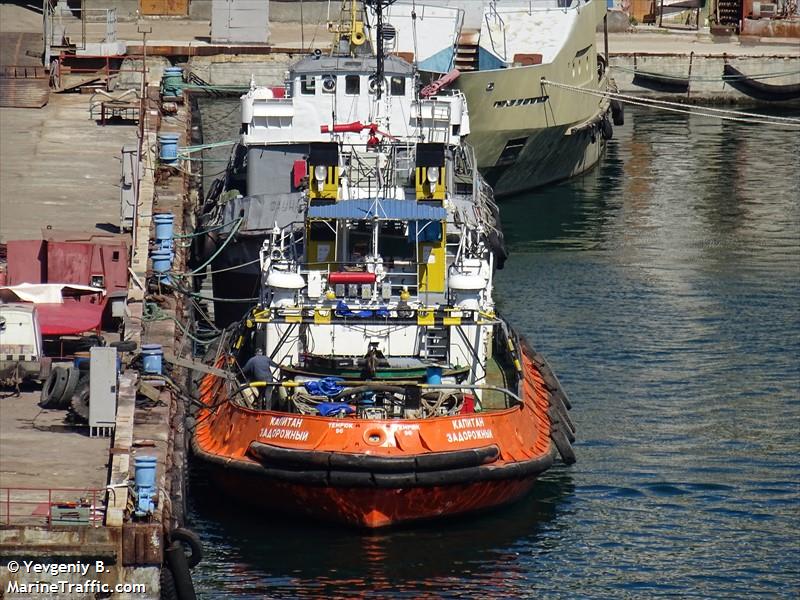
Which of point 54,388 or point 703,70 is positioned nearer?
point 54,388

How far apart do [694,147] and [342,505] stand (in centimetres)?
3486

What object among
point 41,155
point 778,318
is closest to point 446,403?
point 778,318

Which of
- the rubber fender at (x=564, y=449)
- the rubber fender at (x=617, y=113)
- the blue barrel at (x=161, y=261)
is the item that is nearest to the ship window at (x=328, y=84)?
the blue barrel at (x=161, y=261)

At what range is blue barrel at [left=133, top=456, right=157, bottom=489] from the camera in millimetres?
21859

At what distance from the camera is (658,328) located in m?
37.0

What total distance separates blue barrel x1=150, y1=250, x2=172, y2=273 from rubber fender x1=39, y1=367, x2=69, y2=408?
262 inches

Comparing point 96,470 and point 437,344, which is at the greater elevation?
point 437,344

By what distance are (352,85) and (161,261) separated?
9662mm

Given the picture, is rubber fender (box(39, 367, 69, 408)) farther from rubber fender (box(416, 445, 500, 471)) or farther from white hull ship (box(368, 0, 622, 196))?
white hull ship (box(368, 0, 622, 196))

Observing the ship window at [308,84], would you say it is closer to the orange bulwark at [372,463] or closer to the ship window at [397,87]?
the ship window at [397,87]

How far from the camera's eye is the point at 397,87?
133ft

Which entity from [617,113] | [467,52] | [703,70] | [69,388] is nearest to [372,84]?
[467,52]

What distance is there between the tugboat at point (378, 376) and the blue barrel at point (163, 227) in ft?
7.75

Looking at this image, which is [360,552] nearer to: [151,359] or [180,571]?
[180,571]
